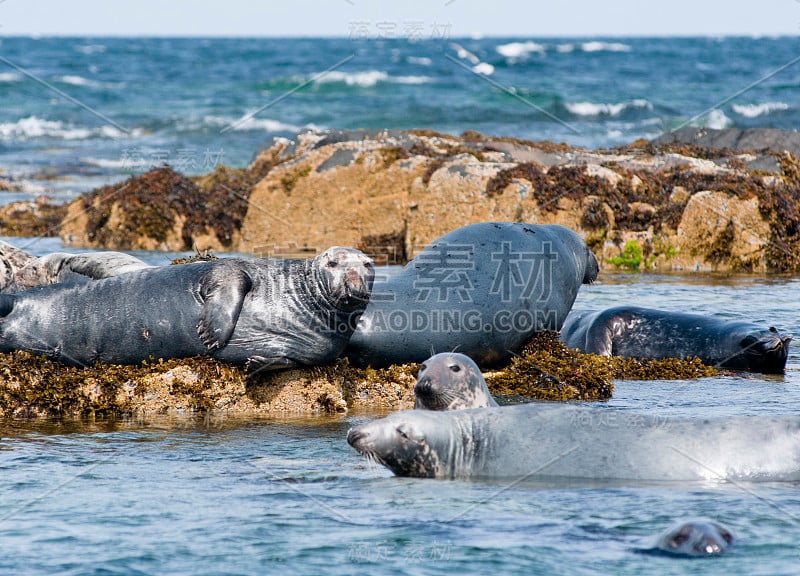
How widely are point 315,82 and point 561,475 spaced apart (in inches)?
1431

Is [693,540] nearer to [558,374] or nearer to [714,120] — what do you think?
[558,374]

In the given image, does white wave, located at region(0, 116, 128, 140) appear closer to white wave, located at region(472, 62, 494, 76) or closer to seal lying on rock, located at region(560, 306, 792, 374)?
white wave, located at region(472, 62, 494, 76)

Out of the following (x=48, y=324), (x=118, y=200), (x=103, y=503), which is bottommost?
(x=103, y=503)

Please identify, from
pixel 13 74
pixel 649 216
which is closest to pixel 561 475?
pixel 649 216

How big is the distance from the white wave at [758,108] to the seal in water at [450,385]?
29526 mm

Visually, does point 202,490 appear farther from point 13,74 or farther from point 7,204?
point 13,74

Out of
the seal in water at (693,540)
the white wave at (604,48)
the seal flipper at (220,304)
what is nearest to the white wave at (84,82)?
the white wave at (604,48)

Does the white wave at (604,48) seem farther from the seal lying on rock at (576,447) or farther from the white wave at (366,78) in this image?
the seal lying on rock at (576,447)

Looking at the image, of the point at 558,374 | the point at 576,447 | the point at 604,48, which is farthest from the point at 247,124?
the point at 604,48

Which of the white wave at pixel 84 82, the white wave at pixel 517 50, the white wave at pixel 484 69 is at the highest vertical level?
the white wave at pixel 517 50

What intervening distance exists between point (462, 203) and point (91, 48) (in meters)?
55.4

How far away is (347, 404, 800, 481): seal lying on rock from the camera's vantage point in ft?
16.0

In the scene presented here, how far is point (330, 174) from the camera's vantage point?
14328mm

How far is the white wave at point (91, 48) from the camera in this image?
6042 cm
